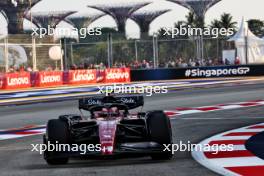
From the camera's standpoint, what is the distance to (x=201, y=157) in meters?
7.89

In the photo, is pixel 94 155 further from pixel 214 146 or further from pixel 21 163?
pixel 214 146

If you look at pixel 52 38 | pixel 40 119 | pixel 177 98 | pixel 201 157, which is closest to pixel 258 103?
pixel 177 98

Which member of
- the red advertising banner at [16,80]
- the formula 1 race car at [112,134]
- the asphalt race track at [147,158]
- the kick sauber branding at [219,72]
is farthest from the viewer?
the kick sauber branding at [219,72]

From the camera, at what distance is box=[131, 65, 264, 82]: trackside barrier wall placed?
105 feet

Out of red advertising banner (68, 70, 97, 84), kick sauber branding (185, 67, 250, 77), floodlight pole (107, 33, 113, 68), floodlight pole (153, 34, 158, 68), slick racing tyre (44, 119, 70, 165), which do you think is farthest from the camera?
floodlight pole (153, 34, 158, 68)

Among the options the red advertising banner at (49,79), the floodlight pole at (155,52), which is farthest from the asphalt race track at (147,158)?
the floodlight pole at (155,52)

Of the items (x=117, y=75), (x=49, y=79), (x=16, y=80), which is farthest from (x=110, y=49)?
(x=16, y=80)

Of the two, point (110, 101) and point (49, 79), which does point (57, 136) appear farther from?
point (49, 79)

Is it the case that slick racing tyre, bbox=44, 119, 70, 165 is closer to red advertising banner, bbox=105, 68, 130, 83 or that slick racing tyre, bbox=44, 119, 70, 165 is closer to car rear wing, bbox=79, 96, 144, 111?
car rear wing, bbox=79, 96, 144, 111

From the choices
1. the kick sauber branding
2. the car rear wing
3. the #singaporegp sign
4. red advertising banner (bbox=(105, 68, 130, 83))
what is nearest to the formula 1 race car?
the car rear wing

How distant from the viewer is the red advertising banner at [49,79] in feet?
100.0

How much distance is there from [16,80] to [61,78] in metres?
2.98

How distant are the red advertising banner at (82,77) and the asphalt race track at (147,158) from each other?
11.2 m

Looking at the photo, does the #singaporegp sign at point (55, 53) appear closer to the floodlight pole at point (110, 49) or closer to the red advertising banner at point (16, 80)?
the floodlight pole at point (110, 49)
